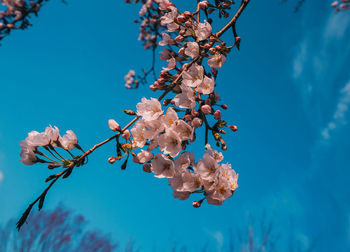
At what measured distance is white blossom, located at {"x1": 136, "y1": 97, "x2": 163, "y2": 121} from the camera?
1380 mm

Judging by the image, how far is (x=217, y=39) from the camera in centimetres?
159

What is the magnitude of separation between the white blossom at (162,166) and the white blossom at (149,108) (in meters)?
0.25

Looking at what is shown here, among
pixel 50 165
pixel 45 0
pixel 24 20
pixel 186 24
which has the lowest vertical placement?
pixel 50 165

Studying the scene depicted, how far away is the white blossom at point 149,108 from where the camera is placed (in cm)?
138

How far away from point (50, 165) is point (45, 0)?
146 inches

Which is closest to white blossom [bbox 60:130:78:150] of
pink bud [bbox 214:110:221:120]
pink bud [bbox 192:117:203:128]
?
pink bud [bbox 192:117:203:128]

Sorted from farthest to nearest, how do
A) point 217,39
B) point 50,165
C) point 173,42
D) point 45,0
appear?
1. point 45,0
2. point 173,42
3. point 217,39
4. point 50,165

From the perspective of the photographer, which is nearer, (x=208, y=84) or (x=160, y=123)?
(x=160, y=123)

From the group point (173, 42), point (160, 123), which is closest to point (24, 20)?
point (173, 42)

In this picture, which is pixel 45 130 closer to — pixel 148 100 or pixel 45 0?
pixel 148 100

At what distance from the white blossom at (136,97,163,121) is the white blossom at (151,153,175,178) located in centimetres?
25

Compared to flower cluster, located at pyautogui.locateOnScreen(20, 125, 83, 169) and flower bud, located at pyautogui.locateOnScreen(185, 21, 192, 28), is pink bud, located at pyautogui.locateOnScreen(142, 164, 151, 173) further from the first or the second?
flower bud, located at pyautogui.locateOnScreen(185, 21, 192, 28)

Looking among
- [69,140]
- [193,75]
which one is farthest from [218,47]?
[69,140]

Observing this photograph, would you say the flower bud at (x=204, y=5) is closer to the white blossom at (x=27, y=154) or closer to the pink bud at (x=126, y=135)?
the pink bud at (x=126, y=135)
